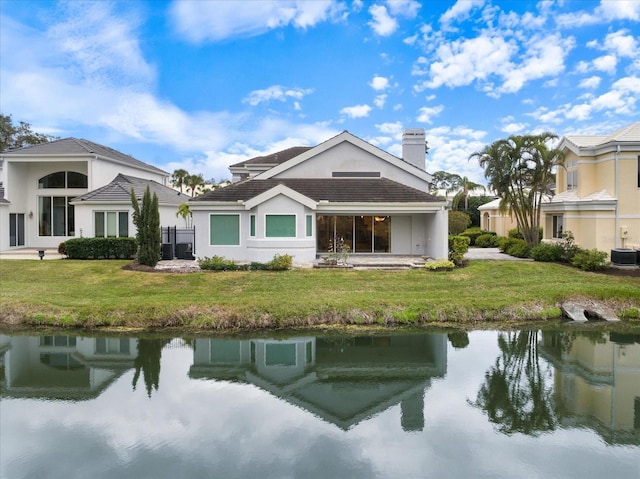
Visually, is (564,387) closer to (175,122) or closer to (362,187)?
(362,187)

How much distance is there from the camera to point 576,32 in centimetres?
2038

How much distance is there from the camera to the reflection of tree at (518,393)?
25.0ft

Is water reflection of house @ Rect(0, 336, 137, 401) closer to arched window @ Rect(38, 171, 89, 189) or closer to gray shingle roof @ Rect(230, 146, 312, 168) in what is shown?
gray shingle roof @ Rect(230, 146, 312, 168)

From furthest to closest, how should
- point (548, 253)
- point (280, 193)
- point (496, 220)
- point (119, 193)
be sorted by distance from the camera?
point (496, 220) < point (119, 193) < point (548, 253) < point (280, 193)

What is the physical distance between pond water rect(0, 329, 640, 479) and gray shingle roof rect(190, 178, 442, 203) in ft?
30.0

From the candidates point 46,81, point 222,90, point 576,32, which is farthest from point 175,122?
point 576,32

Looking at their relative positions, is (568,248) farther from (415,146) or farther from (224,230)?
(224,230)

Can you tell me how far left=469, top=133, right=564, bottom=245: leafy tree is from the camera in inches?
844

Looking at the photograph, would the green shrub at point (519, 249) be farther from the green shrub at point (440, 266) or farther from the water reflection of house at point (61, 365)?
the water reflection of house at point (61, 365)

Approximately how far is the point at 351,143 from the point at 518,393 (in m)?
16.4

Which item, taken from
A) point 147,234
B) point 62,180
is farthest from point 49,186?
point 147,234

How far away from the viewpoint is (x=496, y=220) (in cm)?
3428

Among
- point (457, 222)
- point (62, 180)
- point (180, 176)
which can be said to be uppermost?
point (180, 176)

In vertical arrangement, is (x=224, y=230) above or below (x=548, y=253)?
above
